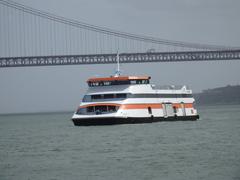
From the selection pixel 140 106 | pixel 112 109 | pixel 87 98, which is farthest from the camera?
pixel 140 106

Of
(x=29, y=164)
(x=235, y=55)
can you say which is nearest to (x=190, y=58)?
(x=235, y=55)

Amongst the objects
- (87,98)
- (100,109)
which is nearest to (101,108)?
(100,109)

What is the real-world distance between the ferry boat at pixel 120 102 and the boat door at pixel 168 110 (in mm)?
481

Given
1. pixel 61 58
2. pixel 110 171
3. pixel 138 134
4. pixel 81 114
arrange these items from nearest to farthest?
pixel 110 171 < pixel 138 134 < pixel 81 114 < pixel 61 58

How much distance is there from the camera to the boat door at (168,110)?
6500 cm

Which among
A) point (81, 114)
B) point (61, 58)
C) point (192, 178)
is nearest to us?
point (192, 178)

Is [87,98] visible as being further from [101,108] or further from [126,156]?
[126,156]

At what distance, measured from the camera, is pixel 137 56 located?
123000 mm

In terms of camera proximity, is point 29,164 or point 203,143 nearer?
point 29,164

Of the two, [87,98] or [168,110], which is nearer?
[87,98]

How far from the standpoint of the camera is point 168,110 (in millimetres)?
65875

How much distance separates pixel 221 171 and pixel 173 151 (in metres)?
8.01

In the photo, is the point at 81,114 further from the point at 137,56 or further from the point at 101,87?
the point at 137,56

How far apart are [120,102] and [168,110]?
916 cm
